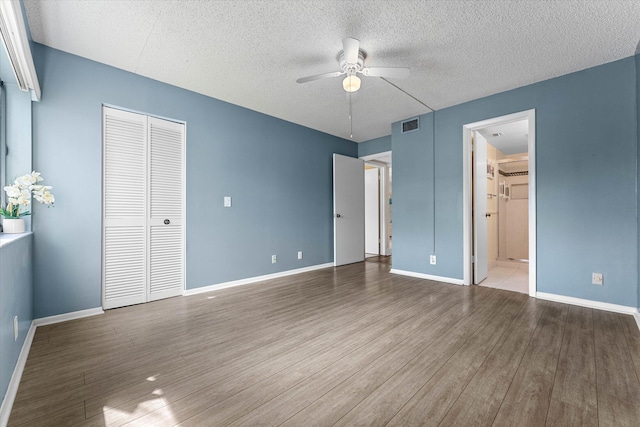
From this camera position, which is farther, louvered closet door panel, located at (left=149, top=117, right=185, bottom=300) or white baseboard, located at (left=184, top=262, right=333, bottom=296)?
white baseboard, located at (left=184, top=262, right=333, bottom=296)

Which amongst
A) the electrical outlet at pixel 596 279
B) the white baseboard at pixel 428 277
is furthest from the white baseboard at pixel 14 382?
the electrical outlet at pixel 596 279

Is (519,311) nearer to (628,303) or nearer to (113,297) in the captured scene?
(628,303)

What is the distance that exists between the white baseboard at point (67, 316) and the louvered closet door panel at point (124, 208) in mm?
110

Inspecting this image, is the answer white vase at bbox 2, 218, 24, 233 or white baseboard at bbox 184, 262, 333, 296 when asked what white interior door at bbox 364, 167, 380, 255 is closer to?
white baseboard at bbox 184, 262, 333, 296

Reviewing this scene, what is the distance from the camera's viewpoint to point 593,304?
9.13ft

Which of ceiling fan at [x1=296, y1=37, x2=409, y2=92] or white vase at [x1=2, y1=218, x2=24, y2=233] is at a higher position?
ceiling fan at [x1=296, y1=37, x2=409, y2=92]

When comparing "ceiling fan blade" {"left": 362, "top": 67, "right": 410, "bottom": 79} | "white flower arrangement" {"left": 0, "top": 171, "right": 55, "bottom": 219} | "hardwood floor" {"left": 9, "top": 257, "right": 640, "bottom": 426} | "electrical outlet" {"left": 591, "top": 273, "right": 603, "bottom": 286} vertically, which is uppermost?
"ceiling fan blade" {"left": 362, "top": 67, "right": 410, "bottom": 79}

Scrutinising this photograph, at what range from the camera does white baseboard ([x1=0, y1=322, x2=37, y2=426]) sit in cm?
127

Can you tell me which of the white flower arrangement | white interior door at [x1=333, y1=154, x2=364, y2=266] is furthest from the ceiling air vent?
the white flower arrangement

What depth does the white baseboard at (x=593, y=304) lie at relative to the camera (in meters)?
2.58

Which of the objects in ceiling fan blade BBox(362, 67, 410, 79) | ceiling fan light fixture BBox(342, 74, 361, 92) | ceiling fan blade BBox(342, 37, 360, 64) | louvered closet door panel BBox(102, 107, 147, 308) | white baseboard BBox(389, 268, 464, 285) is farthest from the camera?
white baseboard BBox(389, 268, 464, 285)

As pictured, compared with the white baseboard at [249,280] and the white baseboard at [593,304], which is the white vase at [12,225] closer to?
the white baseboard at [249,280]

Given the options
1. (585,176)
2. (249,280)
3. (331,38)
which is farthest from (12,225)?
(585,176)

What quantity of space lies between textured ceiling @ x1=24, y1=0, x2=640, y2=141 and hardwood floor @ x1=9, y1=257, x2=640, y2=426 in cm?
253
